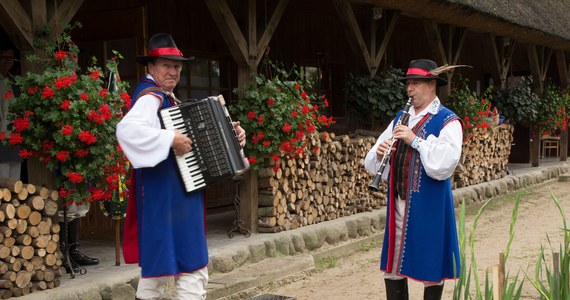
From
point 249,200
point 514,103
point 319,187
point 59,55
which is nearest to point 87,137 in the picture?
point 59,55

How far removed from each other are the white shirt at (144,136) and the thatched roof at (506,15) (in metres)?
4.94

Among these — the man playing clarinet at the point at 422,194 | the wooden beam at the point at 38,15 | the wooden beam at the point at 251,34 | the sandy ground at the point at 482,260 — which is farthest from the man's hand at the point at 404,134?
the wooden beam at the point at 251,34

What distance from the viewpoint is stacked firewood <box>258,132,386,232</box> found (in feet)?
22.2

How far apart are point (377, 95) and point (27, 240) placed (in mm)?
5033

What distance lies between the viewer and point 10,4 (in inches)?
177

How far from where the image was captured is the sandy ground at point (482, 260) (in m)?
5.66

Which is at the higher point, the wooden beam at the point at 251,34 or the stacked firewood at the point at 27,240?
the wooden beam at the point at 251,34

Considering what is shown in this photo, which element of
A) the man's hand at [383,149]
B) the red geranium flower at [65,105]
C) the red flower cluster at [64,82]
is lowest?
the man's hand at [383,149]

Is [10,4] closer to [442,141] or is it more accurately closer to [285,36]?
[442,141]

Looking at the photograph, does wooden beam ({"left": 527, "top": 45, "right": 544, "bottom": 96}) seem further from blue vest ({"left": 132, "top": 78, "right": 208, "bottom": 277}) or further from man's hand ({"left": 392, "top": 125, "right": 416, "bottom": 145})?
blue vest ({"left": 132, "top": 78, "right": 208, "bottom": 277})

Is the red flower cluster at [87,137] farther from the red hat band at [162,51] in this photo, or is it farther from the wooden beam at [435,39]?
the wooden beam at [435,39]

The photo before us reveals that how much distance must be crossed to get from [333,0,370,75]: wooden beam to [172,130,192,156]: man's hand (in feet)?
16.3

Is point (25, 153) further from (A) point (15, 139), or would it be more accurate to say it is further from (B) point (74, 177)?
(B) point (74, 177)

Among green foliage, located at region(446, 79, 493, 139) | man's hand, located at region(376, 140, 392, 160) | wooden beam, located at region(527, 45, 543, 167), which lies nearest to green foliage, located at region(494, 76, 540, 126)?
wooden beam, located at region(527, 45, 543, 167)
